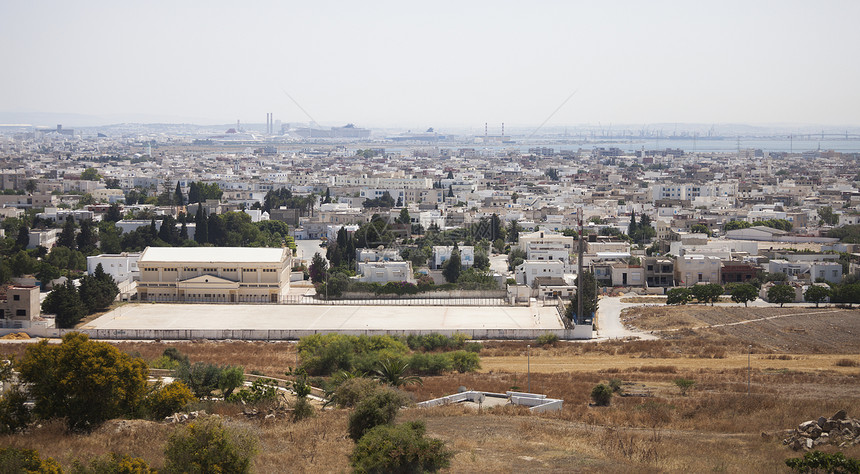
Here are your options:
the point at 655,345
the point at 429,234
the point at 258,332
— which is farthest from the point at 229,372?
the point at 429,234

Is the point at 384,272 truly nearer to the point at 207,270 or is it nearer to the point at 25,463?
the point at 207,270

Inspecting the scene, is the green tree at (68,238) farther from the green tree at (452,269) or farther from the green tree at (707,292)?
the green tree at (707,292)

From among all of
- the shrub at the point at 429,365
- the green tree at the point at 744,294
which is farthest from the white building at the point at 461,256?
the shrub at the point at 429,365

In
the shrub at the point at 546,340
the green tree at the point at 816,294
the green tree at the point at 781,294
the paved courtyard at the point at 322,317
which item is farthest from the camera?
the green tree at the point at 816,294

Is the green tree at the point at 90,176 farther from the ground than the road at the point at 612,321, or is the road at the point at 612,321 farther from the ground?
the green tree at the point at 90,176

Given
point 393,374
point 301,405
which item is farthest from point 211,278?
point 301,405

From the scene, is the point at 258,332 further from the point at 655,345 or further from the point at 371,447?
the point at 371,447
